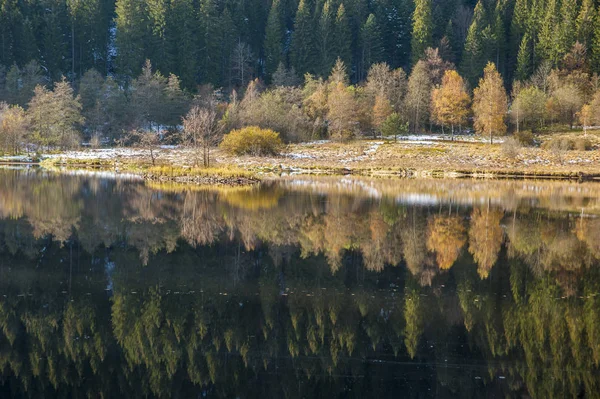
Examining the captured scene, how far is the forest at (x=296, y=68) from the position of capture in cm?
7781

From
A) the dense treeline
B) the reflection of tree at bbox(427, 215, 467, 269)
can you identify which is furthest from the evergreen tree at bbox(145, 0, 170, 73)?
the reflection of tree at bbox(427, 215, 467, 269)

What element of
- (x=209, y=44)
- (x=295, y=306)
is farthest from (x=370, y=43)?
(x=295, y=306)

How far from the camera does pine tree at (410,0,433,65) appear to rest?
97750 millimetres

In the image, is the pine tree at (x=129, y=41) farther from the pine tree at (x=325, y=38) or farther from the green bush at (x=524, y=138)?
the green bush at (x=524, y=138)

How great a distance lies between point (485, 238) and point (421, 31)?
81.7 m

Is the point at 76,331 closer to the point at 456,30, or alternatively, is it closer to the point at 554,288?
the point at 554,288

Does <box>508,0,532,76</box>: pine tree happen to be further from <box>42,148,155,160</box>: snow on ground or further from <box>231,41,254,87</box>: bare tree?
<box>42,148,155,160</box>: snow on ground

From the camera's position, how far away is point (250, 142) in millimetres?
66625

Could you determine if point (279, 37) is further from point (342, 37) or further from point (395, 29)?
point (395, 29)

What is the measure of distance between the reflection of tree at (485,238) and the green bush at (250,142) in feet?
129

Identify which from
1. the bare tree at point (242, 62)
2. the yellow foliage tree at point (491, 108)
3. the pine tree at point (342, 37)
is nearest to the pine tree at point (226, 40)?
the bare tree at point (242, 62)

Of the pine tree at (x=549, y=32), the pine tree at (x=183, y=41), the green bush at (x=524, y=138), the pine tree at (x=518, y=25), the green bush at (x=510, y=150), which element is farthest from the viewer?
the pine tree at (x=518, y=25)

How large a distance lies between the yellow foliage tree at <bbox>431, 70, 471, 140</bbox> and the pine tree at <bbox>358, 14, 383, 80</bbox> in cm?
2449

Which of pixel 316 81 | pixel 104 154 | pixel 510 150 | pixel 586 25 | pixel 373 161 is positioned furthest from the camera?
pixel 586 25
